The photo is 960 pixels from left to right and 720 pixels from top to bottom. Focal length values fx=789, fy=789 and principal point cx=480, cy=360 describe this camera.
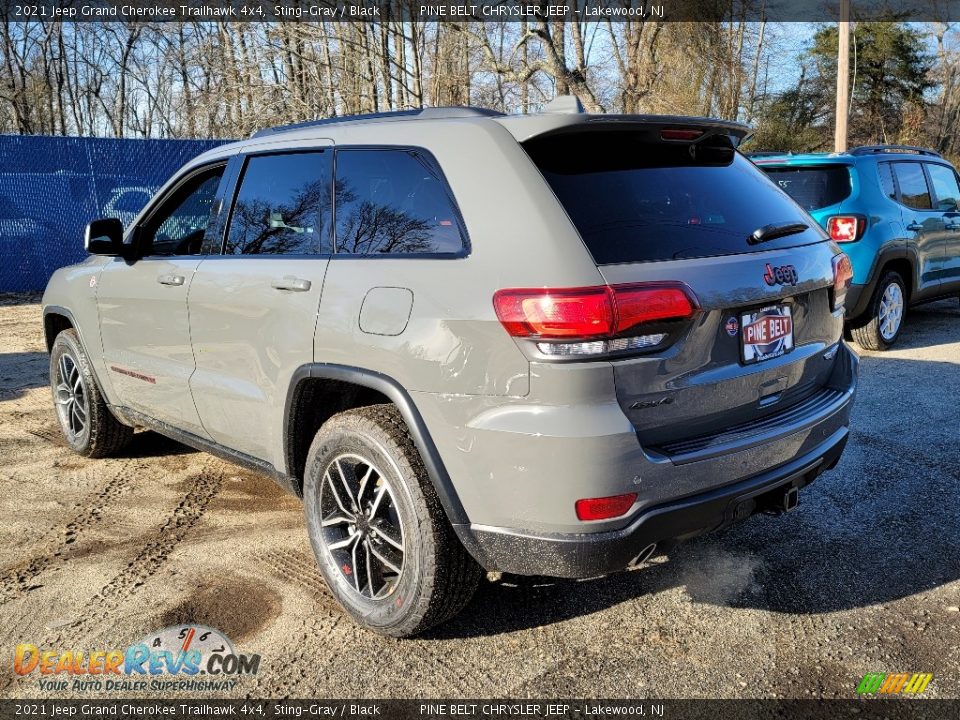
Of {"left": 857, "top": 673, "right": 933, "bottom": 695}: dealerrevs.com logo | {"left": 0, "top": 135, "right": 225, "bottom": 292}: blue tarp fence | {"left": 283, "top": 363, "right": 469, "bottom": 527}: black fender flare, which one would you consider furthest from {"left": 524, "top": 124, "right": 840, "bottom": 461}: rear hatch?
{"left": 0, "top": 135, "right": 225, "bottom": 292}: blue tarp fence

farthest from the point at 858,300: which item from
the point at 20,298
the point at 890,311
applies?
the point at 20,298

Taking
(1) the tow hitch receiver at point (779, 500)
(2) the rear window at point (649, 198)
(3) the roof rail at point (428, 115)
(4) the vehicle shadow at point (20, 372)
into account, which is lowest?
(4) the vehicle shadow at point (20, 372)

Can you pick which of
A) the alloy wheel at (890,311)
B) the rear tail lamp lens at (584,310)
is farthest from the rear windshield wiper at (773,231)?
the alloy wheel at (890,311)

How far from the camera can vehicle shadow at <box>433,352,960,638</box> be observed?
3.00 m

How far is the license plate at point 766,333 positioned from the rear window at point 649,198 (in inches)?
8.9

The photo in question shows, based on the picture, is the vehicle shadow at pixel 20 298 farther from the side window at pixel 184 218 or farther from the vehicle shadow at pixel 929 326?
the vehicle shadow at pixel 929 326

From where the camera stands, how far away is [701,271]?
7.98 feet

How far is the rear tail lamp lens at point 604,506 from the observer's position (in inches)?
89.4

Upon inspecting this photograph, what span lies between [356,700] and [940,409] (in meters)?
4.55

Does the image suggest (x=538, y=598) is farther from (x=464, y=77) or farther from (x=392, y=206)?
(x=464, y=77)

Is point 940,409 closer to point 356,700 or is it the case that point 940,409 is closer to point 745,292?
point 745,292

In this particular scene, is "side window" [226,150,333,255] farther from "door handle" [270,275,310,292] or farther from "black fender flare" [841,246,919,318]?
"black fender flare" [841,246,919,318]

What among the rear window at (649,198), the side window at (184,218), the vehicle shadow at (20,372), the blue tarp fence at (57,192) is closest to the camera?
the rear window at (649,198)

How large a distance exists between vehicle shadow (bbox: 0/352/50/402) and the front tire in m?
4.57
